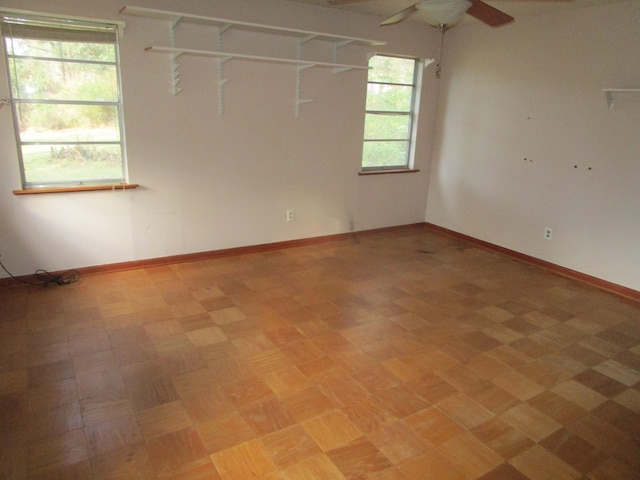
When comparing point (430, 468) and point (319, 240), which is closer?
point (430, 468)

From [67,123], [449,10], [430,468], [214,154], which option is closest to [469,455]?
[430,468]

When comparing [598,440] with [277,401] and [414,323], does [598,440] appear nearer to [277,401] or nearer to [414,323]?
[414,323]

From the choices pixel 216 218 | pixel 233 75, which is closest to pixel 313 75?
pixel 233 75

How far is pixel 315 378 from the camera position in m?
2.43

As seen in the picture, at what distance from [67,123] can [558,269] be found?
4.40 m

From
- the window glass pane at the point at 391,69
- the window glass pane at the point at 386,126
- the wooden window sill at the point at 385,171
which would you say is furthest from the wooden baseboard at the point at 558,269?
the window glass pane at the point at 391,69

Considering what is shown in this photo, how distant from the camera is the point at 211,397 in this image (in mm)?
2238

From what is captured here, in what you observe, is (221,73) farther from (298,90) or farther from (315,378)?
(315,378)

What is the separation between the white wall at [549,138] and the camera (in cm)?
362

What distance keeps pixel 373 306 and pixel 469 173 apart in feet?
7.81

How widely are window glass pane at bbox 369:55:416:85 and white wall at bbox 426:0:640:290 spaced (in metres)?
0.43

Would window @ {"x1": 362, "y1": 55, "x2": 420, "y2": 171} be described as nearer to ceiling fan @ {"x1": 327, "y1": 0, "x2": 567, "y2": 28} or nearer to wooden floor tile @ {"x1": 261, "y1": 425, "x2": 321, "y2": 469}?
ceiling fan @ {"x1": 327, "y1": 0, "x2": 567, "y2": 28}

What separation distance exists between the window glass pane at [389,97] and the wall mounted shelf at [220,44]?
0.41 metres

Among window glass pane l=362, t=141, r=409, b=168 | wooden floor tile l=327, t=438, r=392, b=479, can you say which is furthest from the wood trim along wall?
wooden floor tile l=327, t=438, r=392, b=479
